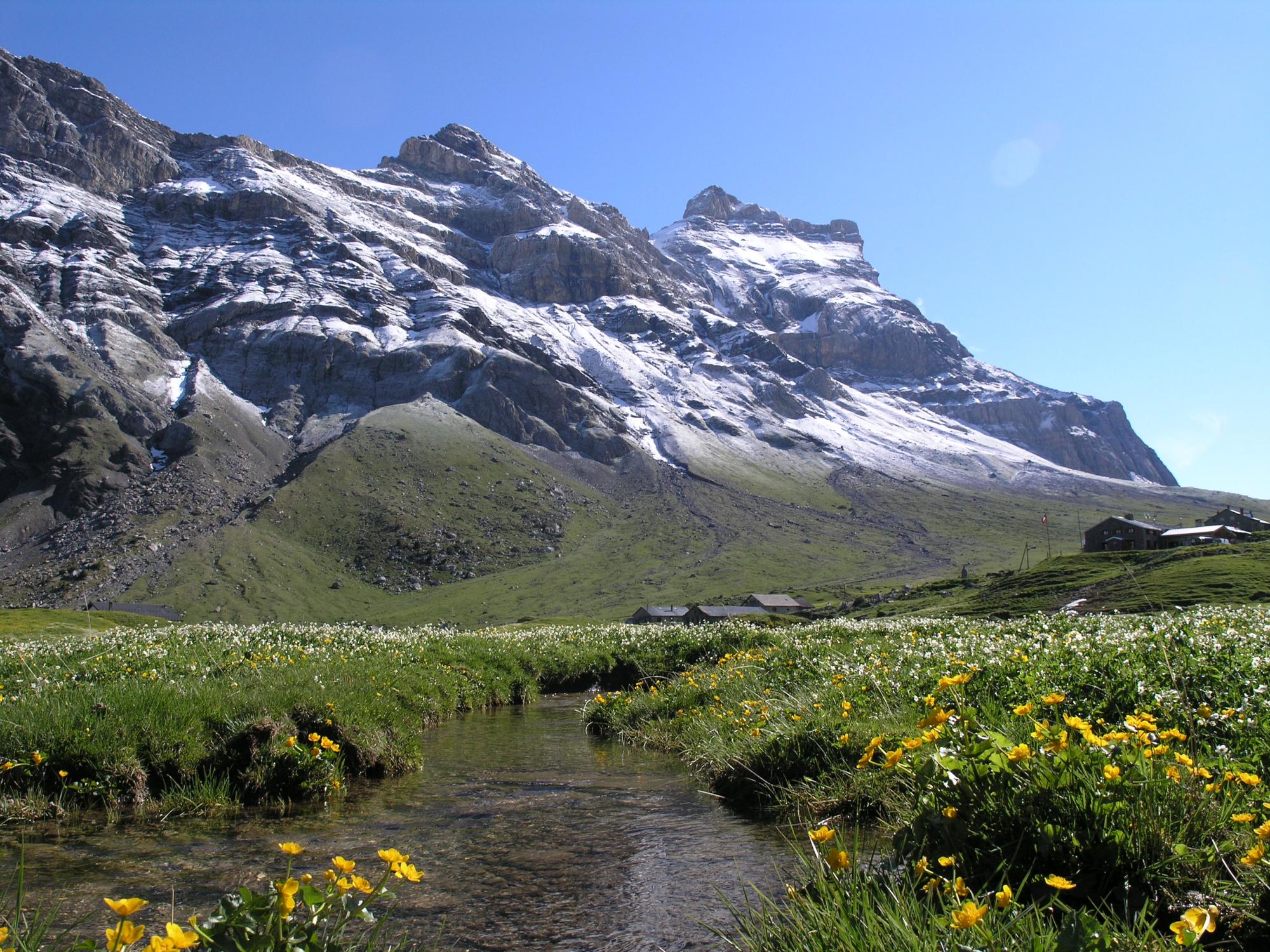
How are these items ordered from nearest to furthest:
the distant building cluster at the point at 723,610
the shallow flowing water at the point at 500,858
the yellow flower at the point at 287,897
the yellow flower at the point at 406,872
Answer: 1. the yellow flower at the point at 287,897
2. the yellow flower at the point at 406,872
3. the shallow flowing water at the point at 500,858
4. the distant building cluster at the point at 723,610

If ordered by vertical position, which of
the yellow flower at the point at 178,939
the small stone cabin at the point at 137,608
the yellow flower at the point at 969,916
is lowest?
the small stone cabin at the point at 137,608

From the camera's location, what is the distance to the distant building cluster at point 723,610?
406 feet

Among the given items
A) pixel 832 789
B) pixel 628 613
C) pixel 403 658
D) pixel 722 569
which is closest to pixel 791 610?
pixel 628 613

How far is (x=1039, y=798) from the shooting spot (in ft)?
15.4

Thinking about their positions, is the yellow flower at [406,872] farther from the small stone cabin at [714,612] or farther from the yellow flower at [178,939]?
the small stone cabin at [714,612]

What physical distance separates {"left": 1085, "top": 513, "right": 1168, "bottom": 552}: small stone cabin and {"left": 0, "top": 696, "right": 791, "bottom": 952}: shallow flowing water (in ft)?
493

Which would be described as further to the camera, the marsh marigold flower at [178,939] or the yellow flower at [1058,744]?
the yellow flower at [1058,744]

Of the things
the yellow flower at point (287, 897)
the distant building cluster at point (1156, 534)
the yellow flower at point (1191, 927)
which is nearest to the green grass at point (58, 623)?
the yellow flower at point (287, 897)

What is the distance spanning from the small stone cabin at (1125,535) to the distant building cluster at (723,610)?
54.8 metres

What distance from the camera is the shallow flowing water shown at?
19.9ft

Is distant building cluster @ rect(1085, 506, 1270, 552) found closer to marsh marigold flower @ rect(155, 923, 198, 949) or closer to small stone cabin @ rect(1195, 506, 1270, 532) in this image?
small stone cabin @ rect(1195, 506, 1270, 532)

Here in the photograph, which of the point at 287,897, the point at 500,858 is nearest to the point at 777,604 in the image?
the point at 500,858

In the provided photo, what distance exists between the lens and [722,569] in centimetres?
19725

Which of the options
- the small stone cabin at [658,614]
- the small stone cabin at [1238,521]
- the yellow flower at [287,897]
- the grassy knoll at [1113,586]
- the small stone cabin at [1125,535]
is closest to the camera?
the yellow flower at [287,897]
